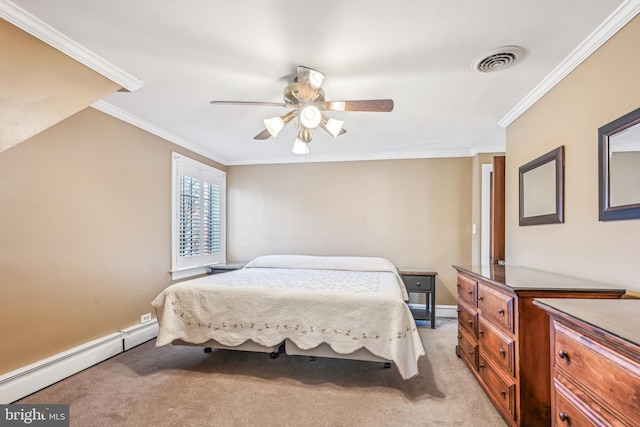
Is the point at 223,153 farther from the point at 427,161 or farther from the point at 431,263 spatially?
the point at 431,263

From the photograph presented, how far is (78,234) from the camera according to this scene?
2.54 m

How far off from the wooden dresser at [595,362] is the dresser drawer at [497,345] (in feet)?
1.78

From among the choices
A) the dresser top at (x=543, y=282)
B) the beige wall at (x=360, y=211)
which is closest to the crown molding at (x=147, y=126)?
the beige wall at (x=360, y=211)

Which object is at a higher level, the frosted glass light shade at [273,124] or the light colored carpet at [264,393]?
the frosted glass light shade at [273,124]

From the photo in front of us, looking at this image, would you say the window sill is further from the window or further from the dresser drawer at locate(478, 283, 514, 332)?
the dresser drawer at locate(478, 283, 514, 332)

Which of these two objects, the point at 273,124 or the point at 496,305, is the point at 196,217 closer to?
the point at 273,124

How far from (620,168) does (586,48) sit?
79cm

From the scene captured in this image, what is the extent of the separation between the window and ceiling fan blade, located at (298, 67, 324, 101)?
2.37 m

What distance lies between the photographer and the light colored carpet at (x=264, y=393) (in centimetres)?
191

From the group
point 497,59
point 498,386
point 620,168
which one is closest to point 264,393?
point 498,386

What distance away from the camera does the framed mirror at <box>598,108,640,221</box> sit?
4.81ft

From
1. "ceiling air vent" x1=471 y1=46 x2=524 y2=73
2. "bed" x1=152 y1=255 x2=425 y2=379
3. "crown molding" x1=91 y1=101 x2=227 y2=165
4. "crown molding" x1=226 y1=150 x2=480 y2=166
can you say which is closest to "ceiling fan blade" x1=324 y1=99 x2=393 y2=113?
"ceiling air vent" x1=471 y1=46 x2=524 y2=73

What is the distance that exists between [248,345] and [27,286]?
5.47ft

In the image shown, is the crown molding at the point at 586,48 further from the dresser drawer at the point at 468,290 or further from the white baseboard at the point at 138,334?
the white baseboard at the point at 138,334
